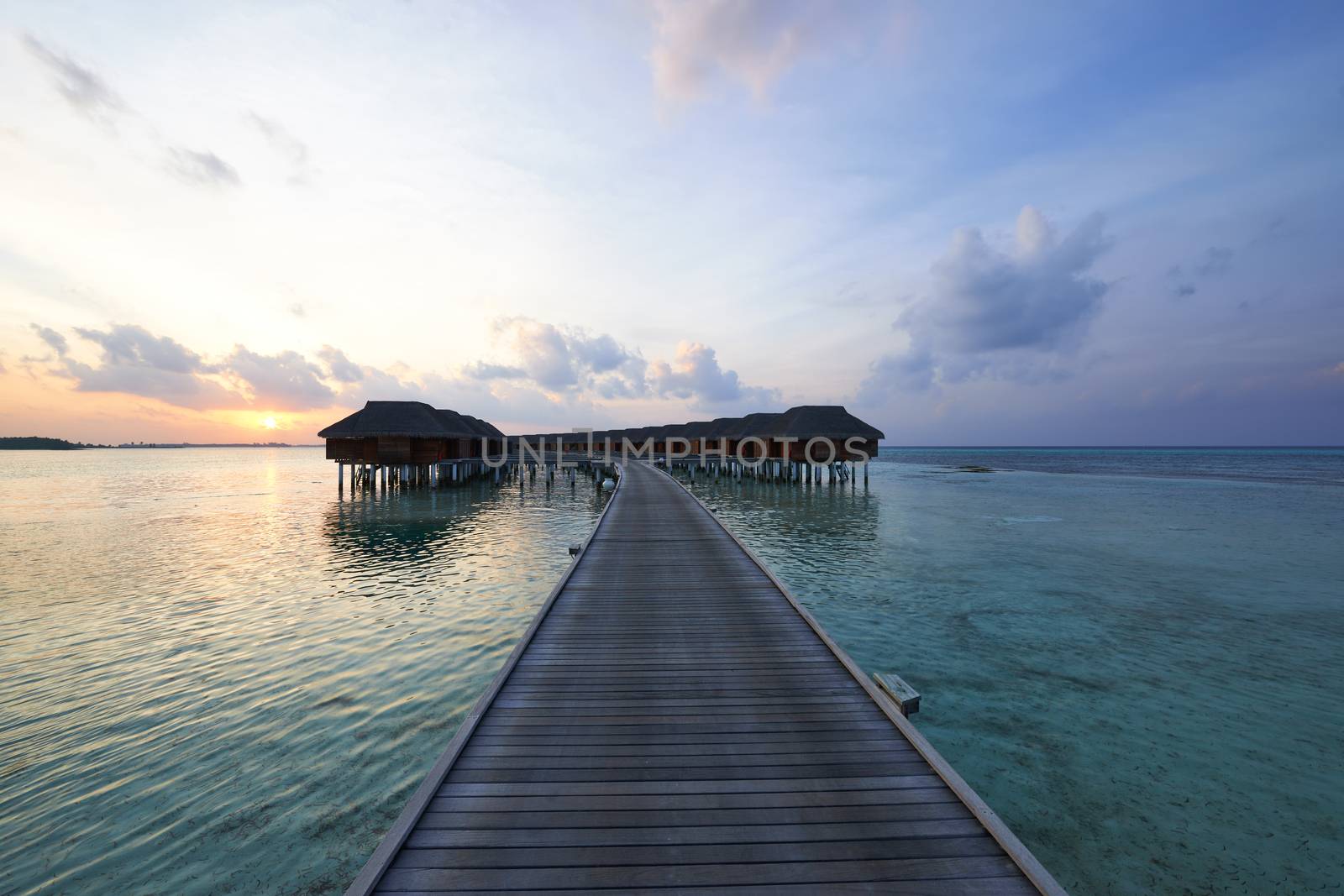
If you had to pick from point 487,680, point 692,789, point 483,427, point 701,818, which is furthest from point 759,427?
point 701,818

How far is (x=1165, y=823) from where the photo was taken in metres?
5.23

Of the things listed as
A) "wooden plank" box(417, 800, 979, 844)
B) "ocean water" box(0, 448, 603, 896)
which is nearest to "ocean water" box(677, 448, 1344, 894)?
"wooden plank" box(417, 800, 979, 844)

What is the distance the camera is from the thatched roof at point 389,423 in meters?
32.6

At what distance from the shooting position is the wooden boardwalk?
3.19 metres

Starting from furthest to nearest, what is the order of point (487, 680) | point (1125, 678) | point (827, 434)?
1. point (827, 434)
2. point (1125, 678)
3. point (487, 680)

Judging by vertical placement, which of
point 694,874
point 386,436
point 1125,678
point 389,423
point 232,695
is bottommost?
point 1125,678

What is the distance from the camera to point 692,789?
398cm

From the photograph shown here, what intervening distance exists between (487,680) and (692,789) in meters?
5.39

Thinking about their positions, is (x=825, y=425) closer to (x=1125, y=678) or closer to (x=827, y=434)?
(x=827, y=434)

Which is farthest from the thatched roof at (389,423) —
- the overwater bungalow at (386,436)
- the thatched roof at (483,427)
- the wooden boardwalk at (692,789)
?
the wooden boardwalk at (692,789)

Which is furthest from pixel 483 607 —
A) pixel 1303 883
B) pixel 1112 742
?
pixel 1303 883

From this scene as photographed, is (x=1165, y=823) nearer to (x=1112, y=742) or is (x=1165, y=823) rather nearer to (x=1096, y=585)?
(x=1112, y=742)

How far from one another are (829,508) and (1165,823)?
78.9 ft

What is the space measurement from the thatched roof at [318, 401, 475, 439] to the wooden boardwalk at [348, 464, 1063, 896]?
30.3 m
